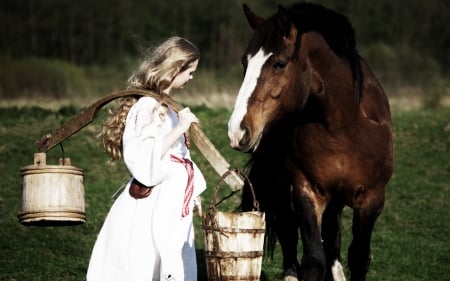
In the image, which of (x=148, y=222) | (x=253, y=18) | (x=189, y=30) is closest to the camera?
(x=148, y=222)

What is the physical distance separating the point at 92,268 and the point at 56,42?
2266 cm

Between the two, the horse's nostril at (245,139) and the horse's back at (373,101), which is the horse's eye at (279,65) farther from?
the horse's back at (373,101)

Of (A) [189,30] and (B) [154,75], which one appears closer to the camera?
(B) [154,75]

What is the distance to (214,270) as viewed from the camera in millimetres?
5160

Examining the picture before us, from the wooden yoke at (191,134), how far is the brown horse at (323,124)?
390 millimetres

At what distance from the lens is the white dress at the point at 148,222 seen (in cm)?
535

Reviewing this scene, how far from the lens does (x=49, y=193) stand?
564 centimetres

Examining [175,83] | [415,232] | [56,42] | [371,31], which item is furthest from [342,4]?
[175,83]

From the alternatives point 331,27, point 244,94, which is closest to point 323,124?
point 331,27

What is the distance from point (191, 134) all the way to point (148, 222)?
0.62m

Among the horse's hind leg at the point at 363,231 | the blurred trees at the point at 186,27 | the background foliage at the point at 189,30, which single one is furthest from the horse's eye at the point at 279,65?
the blurred trees at the point at 186,27

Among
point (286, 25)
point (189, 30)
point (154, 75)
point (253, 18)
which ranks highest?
point (189, 30)

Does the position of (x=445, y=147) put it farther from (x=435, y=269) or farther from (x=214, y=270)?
(x=214, y=270)

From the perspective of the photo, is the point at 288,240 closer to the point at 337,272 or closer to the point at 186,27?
the point at 337,272
